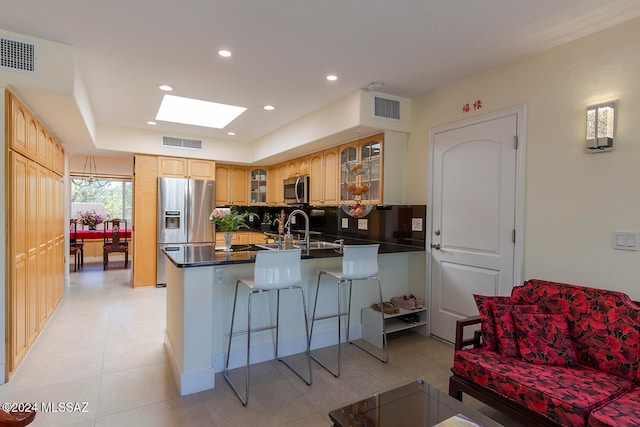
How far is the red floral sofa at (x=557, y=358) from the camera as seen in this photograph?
5.41 feet

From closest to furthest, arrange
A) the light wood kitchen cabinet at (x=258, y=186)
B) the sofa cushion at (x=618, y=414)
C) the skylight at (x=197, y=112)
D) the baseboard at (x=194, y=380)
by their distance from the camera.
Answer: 1. the sofa cushion at (x=618, y=414)
2. the baseboard at (x=194, y=380)
3. the skylight at (x=197, y=112)
4. the light wood kitchen cabinet at (x=258, y=186)

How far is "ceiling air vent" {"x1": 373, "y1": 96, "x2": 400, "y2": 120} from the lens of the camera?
139 inches

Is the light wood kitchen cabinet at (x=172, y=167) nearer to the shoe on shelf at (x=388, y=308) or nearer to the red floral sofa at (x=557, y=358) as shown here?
the shoe on shelf at (x=388, y=308)

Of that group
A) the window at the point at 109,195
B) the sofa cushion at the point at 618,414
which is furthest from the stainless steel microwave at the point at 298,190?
the window at the point at 109,195

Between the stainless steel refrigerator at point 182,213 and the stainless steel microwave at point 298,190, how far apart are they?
1.43 meters

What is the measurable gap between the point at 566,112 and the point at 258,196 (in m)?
5.24

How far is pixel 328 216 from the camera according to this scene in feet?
17.1

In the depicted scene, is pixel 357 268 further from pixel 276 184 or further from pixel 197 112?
pixel 276 184

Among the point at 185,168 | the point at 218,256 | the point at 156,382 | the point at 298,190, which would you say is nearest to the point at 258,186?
the point at 185,168

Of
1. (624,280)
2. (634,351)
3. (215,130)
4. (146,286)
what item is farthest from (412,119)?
(146,286)

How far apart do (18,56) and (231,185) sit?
417 cm

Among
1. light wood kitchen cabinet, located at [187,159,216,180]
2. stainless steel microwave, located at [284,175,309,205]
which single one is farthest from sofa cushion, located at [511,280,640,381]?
light wood kitchen cabinet, located at [187,159,216,180]

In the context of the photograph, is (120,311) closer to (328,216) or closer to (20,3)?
(328,216)

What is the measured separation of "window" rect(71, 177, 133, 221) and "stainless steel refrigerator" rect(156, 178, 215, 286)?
355cm
